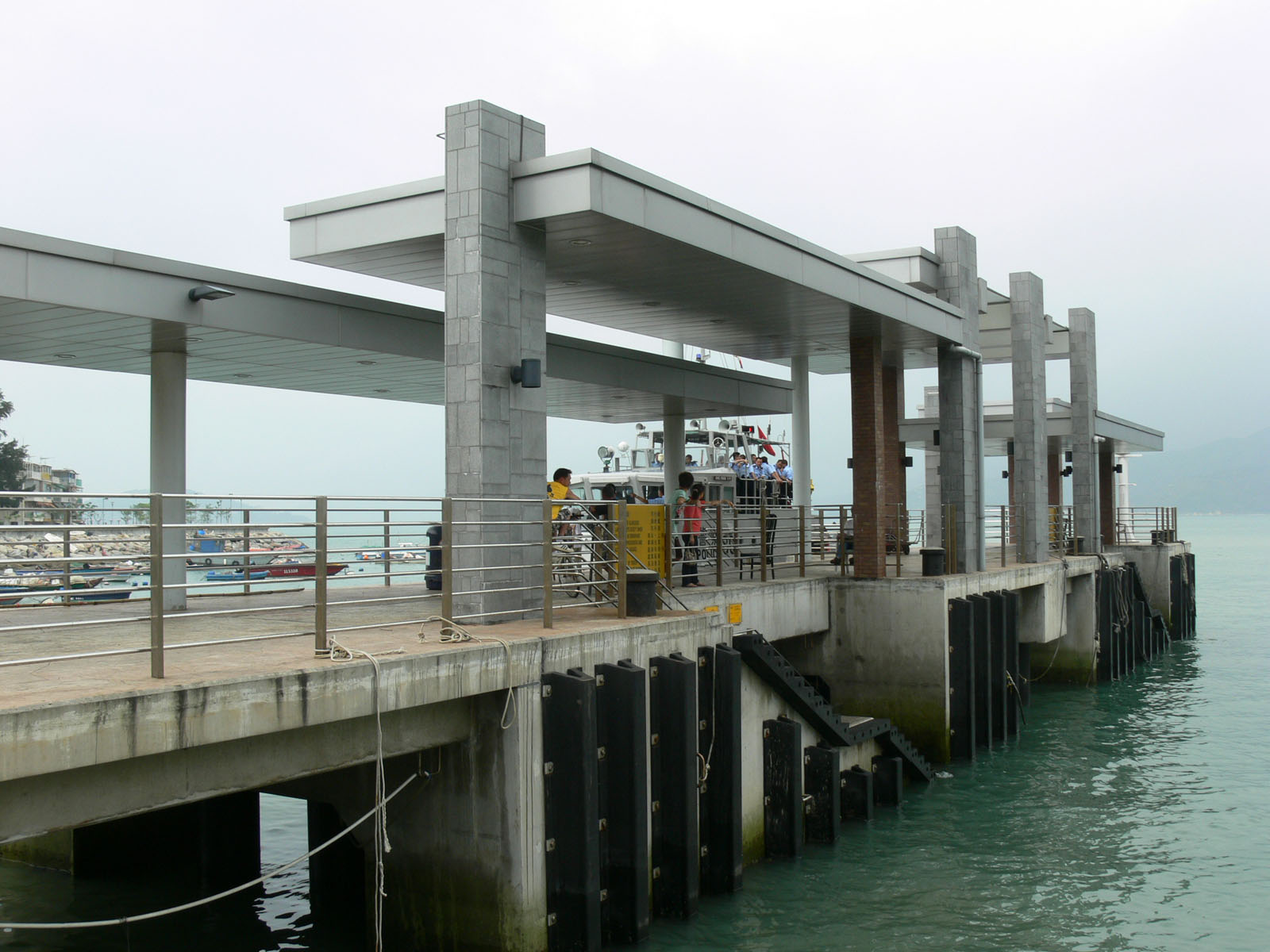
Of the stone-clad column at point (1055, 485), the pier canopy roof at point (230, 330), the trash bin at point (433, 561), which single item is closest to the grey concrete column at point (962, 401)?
the pier canopy roof at point (230, 330)

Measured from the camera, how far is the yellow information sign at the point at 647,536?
14.0 m

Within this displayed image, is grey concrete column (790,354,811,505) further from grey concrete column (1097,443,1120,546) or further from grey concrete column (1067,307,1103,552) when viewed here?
grey concrete column (1097,443,1120,546)

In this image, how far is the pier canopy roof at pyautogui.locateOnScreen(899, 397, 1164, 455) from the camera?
112 feet

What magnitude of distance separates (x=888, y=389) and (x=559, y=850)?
17032mm

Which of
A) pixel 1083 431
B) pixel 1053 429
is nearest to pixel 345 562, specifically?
pixel 1083 431

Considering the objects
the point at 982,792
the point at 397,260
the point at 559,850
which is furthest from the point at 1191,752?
the point at 397,260

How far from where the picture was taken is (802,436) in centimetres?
2438

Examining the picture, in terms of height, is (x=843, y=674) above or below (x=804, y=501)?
below

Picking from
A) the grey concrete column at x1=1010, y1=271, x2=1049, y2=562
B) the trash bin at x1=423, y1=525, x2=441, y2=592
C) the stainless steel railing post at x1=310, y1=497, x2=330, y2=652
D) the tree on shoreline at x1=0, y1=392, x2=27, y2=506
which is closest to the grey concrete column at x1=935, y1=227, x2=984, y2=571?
the grey concrete column at x1=1010, y1=271, x2=1049, y2=562

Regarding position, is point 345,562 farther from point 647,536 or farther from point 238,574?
point 238,574

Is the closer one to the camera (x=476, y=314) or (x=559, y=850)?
(x=559, y=850)

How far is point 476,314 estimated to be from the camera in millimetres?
10992

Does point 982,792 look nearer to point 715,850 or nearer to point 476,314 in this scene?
point 715,850

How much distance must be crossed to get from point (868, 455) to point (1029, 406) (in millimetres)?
9069
